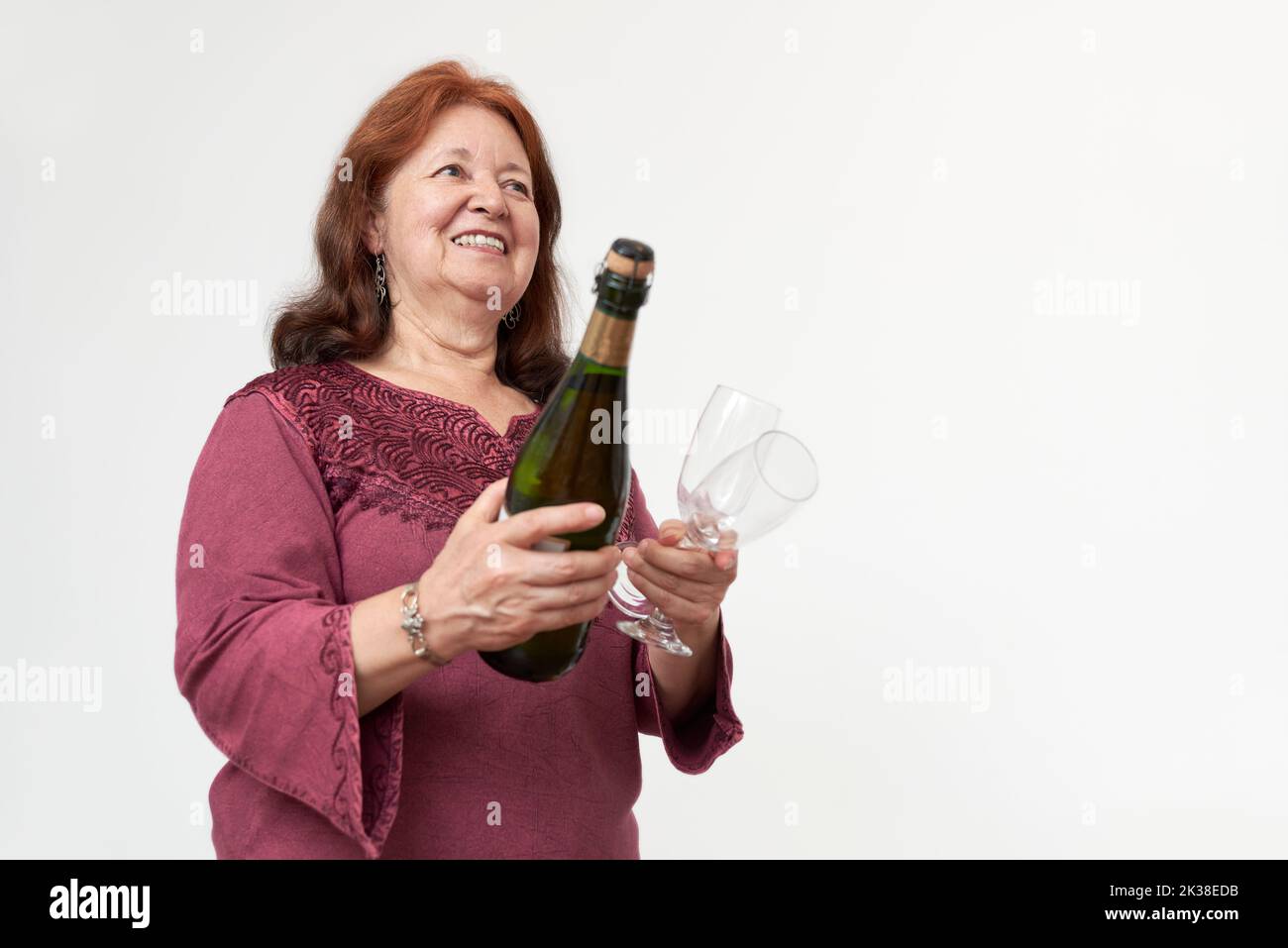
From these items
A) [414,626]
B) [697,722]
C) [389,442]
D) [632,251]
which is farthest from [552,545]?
[697,722]

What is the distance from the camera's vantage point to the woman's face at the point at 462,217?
170cm

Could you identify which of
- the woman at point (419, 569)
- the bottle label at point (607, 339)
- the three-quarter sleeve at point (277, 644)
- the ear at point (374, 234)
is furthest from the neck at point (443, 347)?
Answer: the bottle label at point (607, 339)

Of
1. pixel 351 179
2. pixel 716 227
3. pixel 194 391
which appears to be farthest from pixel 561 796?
pixel 716 227

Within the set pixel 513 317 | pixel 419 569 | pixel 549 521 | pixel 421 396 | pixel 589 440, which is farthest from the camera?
pixel 513 317

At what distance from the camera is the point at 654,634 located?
4.33ft

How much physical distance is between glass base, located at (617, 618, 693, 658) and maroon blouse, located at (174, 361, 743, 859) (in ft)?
0.79

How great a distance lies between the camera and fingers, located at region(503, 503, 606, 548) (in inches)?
43.9

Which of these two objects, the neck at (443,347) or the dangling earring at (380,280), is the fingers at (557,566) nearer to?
the neck at (443,347)

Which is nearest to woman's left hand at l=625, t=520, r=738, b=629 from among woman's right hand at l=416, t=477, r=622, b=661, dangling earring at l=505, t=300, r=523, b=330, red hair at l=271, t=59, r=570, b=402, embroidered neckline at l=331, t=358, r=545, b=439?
woman's right hand at l=416, t=477, r=622, b=661

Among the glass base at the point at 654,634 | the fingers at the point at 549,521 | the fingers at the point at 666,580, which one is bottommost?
the glass base at the point at 654,634

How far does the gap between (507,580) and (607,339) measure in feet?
0.80

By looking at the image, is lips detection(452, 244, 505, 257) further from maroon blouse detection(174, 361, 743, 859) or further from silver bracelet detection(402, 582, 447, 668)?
silver bracelet detection(402, 582, 447, 668)

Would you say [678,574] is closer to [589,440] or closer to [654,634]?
[654,634]
